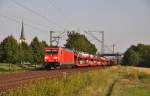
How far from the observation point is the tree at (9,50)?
89806 mm

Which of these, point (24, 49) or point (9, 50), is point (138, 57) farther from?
point (9, 50)

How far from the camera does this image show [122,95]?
27.8 m

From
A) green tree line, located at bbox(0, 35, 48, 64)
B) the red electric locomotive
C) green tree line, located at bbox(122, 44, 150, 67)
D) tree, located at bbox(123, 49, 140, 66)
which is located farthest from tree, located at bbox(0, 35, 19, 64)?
green tree line, located at bbox(122, 44, 150, 67)

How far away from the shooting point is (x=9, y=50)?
92688 mm

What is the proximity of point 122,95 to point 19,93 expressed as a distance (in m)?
11.3

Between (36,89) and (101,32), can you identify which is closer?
(36,89)

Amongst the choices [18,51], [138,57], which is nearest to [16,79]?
[18,51]

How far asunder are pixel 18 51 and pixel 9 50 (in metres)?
2.85

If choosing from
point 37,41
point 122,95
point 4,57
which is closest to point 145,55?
point 37,41

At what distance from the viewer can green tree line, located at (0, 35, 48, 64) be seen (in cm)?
9094

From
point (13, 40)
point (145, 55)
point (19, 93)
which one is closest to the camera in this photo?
point (19, 93)

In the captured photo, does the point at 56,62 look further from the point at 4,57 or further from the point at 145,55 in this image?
the point at 145,55

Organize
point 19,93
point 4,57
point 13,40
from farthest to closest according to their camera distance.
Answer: point 13,40, point 4,57, point 19,93

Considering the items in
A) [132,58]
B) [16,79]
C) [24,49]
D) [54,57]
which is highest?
[24,49]
